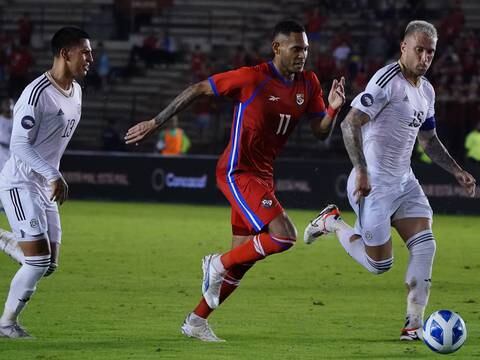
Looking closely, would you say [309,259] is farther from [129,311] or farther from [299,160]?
[299,160]

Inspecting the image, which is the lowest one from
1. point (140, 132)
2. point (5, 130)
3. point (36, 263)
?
point (5, 130)

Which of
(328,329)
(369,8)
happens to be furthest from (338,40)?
(328,329)

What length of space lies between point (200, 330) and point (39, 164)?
67.7 inches

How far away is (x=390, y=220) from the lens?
32.0 ft

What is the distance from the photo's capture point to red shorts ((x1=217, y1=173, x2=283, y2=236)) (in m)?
9.15

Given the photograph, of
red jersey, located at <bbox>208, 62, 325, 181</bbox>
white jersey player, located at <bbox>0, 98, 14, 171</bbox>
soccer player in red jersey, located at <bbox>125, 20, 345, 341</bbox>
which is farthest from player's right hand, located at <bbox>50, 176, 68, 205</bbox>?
white jersey player, located at <bbox>0, 98, 14, 171</bbox>

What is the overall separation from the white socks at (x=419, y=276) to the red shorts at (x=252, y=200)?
3.69 feet

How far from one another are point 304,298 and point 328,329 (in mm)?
2135

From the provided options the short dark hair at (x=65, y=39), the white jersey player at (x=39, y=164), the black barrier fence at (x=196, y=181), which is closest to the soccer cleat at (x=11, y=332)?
the white jersey player at (x=39, y=164)

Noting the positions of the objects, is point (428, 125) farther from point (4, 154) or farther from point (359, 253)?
point (4, 154)

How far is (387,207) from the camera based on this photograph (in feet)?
31.6

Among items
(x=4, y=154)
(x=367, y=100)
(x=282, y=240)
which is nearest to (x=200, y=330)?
(x=282, y=240)

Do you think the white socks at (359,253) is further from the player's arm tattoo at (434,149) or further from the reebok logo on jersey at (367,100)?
the reebok logo on jersey at (367,100)

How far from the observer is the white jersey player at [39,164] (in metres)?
9.05
